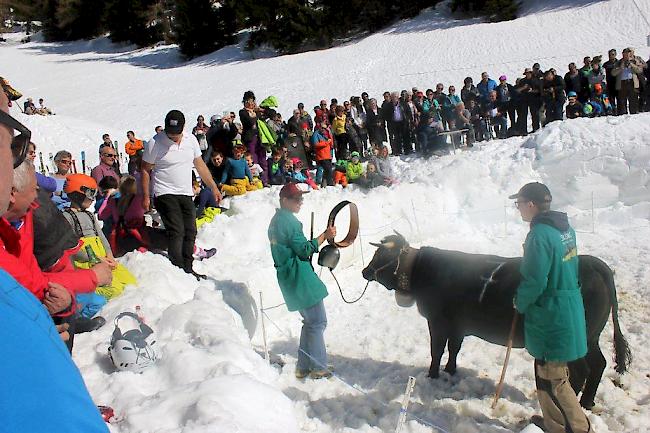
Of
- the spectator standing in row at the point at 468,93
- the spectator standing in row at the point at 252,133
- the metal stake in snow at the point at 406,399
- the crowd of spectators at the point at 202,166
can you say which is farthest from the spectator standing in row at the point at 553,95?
the metal stake in snow at the point at 406,399

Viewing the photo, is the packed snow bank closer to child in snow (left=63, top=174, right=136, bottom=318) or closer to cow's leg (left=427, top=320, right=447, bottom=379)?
child in snow (left=63, top=174, right=136, bottom=318)

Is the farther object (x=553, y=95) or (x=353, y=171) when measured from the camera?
(x=553, y=95)

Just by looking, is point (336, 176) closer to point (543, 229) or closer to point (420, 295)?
point (420, 295)

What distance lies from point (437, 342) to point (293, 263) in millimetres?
1549

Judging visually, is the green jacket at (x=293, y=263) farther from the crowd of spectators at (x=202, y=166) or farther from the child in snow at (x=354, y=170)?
the child in snow at (x=354, y=170)

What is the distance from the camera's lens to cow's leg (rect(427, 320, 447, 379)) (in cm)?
509

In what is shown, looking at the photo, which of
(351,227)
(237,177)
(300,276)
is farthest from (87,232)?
(237,177)

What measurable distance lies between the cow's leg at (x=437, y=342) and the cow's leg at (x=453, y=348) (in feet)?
0.18

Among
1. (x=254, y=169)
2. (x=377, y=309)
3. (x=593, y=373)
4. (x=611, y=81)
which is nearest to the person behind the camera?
(x=593, y=373)

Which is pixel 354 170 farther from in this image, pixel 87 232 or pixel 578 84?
pixel 578 84

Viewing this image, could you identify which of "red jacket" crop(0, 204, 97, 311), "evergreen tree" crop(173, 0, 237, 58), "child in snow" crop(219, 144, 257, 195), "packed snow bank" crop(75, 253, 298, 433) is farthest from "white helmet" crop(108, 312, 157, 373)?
"evergreen tree" crop(173, 0, 237, 58)

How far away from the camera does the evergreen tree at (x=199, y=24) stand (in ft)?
136

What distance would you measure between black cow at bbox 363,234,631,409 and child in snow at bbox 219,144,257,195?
4191 millimetres

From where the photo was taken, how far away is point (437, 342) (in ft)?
16.8
